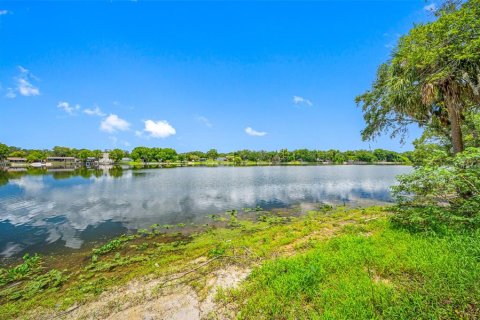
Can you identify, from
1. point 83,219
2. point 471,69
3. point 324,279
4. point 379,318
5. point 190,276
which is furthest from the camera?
point 83,219

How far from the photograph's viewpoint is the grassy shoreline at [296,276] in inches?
150

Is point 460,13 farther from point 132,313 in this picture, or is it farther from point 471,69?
point 132,313

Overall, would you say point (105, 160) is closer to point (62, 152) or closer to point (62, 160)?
point (62, 160)

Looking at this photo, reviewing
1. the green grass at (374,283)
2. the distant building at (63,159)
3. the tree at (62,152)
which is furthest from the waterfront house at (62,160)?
the green grass at (374,283)

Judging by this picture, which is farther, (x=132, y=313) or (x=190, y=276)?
(x=190, y=276)

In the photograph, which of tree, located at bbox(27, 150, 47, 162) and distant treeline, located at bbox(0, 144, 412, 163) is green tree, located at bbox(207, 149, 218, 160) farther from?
tree, located at bbox(27, 150, 47, 162)

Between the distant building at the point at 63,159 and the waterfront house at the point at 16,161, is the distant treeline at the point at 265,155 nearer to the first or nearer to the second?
the distant building at the point at 63,159

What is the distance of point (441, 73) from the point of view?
8.75 metres

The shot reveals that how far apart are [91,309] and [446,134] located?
18530mm

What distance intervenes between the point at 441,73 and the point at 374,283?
9.59 metres

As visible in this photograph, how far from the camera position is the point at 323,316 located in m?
3.68

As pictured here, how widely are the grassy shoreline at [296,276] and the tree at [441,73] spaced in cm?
686

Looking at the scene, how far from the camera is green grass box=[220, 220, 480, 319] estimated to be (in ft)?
11.8

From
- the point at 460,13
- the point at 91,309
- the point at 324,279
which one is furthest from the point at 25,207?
the point at 460,13
